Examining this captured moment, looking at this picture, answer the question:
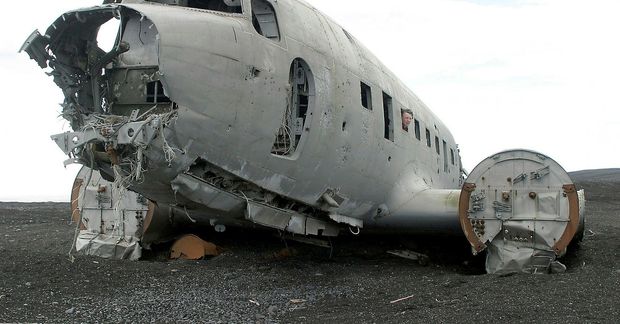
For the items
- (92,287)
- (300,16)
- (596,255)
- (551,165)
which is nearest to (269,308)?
(92,287)

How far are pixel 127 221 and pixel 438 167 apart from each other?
277 inches

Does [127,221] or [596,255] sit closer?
[596,255]

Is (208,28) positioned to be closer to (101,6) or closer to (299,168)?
(101,6)

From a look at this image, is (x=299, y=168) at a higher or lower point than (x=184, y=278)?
higher

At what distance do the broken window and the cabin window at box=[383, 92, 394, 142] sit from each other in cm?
264

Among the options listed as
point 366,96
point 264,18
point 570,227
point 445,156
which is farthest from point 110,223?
point 445,156

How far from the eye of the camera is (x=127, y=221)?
12094 mm

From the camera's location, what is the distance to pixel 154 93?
25.9 ft

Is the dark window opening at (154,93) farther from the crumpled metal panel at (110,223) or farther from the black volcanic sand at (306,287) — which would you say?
the crumpled metal panel at (110,223)

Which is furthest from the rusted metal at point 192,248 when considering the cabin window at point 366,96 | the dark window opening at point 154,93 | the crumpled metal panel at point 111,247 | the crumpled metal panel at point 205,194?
the dark window opening at point 154,93

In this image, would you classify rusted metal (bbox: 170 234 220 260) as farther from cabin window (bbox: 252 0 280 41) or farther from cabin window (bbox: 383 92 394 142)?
cabin window (bbox: 252 0 280 41)

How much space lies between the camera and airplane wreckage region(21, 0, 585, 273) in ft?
23.8

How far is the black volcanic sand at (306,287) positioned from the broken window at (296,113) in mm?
2000

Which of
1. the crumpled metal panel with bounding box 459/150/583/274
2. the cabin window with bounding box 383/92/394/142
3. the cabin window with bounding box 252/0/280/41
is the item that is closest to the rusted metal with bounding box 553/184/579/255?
the crumpled metal panel with bounding box 459/150/583/274
